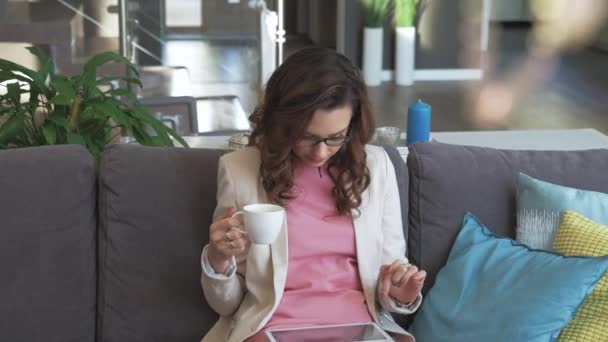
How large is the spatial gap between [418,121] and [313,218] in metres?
0.85

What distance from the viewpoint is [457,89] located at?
303 inches

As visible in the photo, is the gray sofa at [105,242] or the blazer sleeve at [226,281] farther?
the gray sofa at [105,242]

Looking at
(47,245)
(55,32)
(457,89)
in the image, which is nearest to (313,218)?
(47,245)

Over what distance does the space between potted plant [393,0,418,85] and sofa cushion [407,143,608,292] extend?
18.7 feet

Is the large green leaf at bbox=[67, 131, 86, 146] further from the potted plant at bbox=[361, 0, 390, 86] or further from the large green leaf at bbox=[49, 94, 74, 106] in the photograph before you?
the potted plant at bbox=[361, 0, 390, 86]

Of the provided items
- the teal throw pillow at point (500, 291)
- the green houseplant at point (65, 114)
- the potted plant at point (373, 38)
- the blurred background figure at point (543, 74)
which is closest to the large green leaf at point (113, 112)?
the green houseplant at point (65, 114)

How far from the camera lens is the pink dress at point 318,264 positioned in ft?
6.22

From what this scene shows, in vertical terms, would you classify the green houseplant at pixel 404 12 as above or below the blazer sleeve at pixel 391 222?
above

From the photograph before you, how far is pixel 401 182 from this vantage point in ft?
7.15

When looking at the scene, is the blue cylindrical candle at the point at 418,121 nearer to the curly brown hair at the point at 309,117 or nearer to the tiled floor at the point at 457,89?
the curly brown hair at the point at 309,117

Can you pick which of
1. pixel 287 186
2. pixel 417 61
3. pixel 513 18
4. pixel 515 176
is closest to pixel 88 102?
pixel 287 186

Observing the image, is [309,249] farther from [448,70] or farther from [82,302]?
[448,70]

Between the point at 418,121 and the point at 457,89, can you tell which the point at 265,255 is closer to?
the point at 418,121

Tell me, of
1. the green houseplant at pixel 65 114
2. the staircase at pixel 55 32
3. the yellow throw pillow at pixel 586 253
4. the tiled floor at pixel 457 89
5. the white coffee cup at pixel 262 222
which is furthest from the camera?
the tiled floor at pixel 457 89
